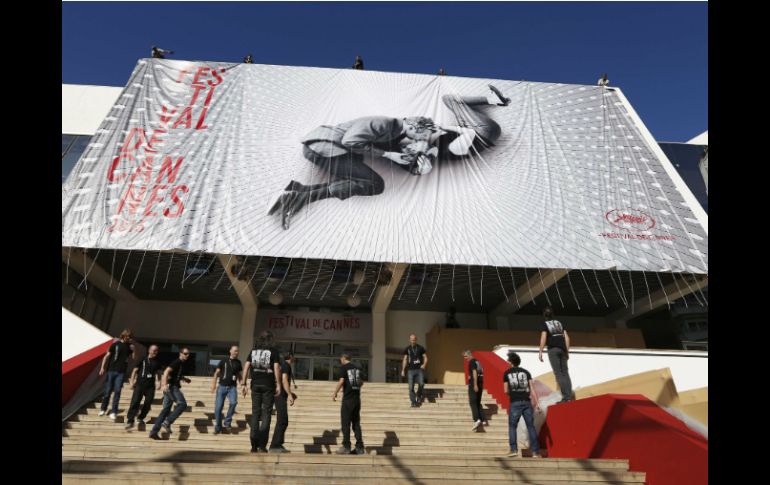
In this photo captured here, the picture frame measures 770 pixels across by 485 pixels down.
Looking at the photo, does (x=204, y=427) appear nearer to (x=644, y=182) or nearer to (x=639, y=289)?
(x=644, y=182)

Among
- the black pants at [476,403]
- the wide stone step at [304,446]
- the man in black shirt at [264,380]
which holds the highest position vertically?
the man in black shirt at [264,380]

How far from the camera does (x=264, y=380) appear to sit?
5980mm

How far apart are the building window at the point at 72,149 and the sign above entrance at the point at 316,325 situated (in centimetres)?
821

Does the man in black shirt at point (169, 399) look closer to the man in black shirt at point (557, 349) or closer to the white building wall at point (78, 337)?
the white building wall at point (78, 337)

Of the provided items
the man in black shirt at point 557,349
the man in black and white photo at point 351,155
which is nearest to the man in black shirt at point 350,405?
the man in black shirt at point 557,349

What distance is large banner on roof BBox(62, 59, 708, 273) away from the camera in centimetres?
1195

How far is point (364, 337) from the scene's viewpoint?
1697cm

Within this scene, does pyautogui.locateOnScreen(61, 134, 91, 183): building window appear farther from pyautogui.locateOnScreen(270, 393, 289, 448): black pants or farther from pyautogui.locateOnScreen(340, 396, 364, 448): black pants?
pyautogui.locateOnScreen(340, 396, 364, 448): black pants

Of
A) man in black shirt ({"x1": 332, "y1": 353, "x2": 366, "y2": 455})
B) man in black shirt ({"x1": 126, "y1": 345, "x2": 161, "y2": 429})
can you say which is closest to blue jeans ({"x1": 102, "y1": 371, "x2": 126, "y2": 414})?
man in black shirt ({"x1": 126, "y1": 345, "x2": 161, "y2": 429})

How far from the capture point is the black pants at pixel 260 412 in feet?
18.9

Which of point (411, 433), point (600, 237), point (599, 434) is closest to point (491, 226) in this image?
point (600, 237)

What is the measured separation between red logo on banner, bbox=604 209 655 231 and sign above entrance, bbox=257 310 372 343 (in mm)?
8628

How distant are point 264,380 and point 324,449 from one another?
1855 millimetres

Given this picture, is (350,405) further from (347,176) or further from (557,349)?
(347,176)
